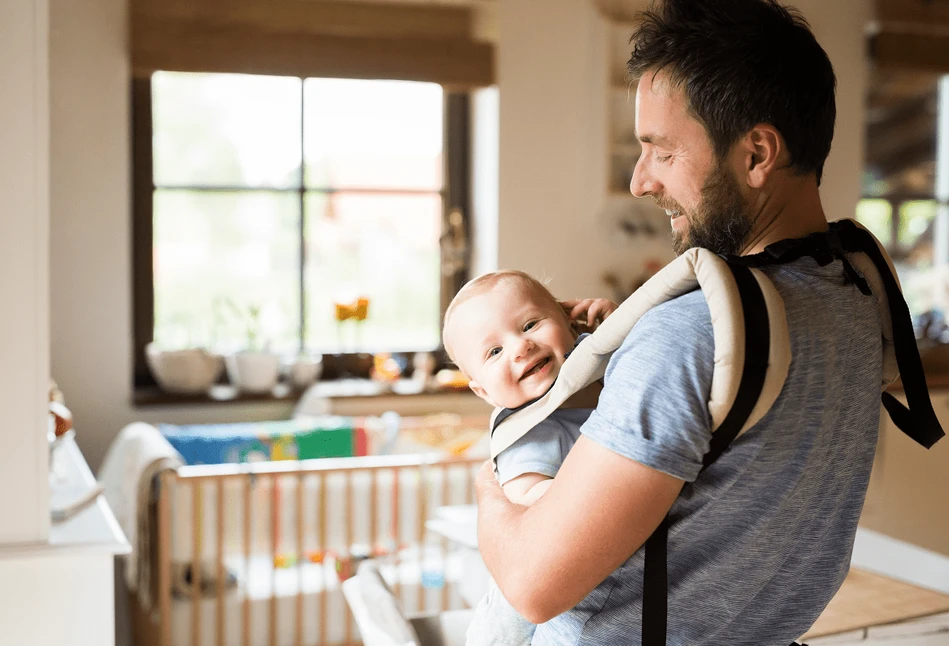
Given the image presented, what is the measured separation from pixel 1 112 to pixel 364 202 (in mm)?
2613

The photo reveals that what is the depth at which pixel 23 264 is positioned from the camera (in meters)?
1.74

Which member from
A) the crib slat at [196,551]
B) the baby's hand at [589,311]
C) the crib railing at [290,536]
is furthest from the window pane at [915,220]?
the baby's hand at [589,311]

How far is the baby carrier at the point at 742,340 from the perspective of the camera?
749mm

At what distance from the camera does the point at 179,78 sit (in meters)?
4.02

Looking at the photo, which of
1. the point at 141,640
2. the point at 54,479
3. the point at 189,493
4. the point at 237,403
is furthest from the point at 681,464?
the point at 237,403

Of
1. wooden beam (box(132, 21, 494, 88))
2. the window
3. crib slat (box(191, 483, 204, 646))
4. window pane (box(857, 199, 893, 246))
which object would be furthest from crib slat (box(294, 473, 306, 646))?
window pane (box(857, 199, 893, 246))

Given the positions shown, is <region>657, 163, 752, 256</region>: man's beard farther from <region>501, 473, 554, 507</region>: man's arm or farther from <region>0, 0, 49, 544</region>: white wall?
<region>0, 0, 49, 544</region>: white wall

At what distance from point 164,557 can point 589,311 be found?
213 cm

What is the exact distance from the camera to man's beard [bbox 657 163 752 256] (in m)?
0.88

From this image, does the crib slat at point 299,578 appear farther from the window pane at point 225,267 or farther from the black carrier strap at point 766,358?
the black carrier strap at point 766,358

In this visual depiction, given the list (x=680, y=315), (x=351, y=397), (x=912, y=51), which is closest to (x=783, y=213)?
(x=680, y=315)

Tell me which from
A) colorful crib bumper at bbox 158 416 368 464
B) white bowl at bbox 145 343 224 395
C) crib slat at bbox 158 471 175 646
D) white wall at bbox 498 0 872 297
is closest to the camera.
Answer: crib slat at bbox 158 471 175 646

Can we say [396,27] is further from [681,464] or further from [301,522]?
[681,464]

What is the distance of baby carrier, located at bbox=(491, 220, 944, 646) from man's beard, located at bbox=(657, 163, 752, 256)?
6 centimetres
